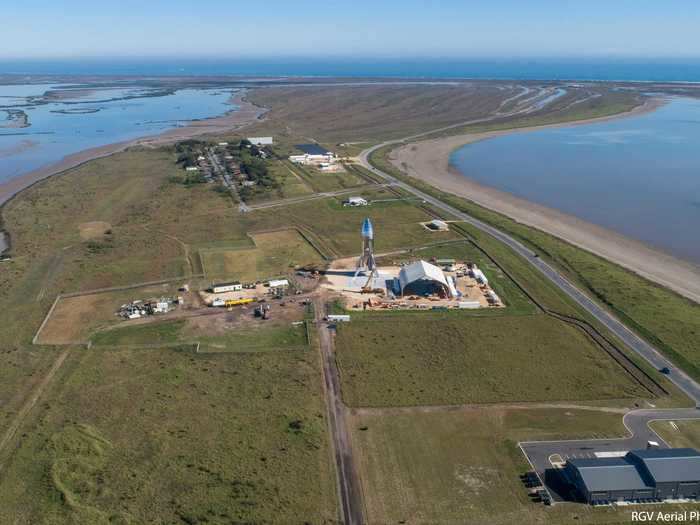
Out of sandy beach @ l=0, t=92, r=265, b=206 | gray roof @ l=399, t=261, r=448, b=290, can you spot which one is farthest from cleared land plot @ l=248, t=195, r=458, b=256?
sandy beach @ l=0, t=92, r=265, b=206

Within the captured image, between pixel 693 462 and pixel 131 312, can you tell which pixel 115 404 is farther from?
pixel 693 462

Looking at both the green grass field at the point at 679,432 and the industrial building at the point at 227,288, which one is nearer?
the green grass field at the point at 679,432

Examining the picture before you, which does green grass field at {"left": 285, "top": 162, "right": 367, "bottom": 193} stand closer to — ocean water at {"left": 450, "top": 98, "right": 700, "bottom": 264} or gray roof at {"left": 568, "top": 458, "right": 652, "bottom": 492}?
ocean water at {"left": 450, "top": 98, "right": 700, "bottom": 264}

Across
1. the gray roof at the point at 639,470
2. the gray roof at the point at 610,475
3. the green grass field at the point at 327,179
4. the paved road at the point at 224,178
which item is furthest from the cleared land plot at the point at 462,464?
the green grass field at the point at 327,179

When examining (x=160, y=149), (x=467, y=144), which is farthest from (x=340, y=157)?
(x=160, y=149)

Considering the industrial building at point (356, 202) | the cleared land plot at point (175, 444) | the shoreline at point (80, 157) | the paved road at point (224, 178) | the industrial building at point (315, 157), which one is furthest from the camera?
the industrial building at point (315, 157)

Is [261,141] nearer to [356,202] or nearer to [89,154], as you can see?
[89,154]

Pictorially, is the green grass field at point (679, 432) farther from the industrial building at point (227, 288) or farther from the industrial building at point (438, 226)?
the industrial building at point (438, 226)

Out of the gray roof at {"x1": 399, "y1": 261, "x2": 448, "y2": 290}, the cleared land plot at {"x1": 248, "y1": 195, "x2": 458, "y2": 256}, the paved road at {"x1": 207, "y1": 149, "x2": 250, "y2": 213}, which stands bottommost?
the paved road at {"x1": 207, "y1": 149, "x2": 250, "y2": 213}
